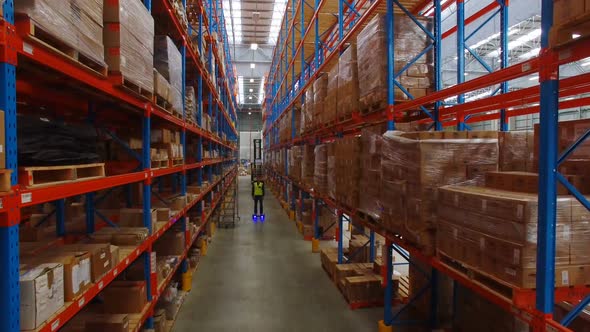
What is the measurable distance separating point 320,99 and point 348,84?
1895mm

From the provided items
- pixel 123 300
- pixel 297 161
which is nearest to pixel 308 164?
pixel 297 161

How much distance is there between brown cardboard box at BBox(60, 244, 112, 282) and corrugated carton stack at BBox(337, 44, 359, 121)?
4015 millimetres

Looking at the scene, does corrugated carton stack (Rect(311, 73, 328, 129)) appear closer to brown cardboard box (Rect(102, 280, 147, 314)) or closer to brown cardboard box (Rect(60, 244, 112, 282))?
brown cardboard box (Rect(102, 280, 147, 314))

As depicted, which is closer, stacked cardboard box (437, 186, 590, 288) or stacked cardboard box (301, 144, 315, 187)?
stacked cardboard box (437, 186, 590, 288)

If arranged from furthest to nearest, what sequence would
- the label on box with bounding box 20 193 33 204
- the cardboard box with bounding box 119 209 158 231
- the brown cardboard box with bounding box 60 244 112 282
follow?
1. the cardboard box with bounding box 119 209 158 231
2. the brown cardboard box with bounding box 60 244 112 282
3. the label on box with bounding box 20 193 33 204

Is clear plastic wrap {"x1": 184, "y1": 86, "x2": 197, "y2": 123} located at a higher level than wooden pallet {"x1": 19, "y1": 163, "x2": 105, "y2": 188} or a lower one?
higher

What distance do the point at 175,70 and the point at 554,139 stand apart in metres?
4.66

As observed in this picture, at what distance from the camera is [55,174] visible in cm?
230

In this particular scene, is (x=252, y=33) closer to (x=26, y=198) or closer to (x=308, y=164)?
(x=308, y=164)

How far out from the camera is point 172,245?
5.72 metres

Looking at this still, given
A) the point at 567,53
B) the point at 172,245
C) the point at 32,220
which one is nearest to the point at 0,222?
the point at 567,53

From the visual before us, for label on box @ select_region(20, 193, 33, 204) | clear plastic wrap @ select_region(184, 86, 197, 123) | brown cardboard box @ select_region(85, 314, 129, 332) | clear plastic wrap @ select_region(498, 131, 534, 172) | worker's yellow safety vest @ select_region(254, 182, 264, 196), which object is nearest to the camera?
label on box @ select_region(20, 193, 33, 204)

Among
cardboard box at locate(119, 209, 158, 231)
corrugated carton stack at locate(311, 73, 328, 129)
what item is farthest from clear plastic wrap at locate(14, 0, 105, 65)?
corrugated carton stack at locate(311, 73, 328, 129)

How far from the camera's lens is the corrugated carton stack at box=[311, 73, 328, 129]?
7.41 m
